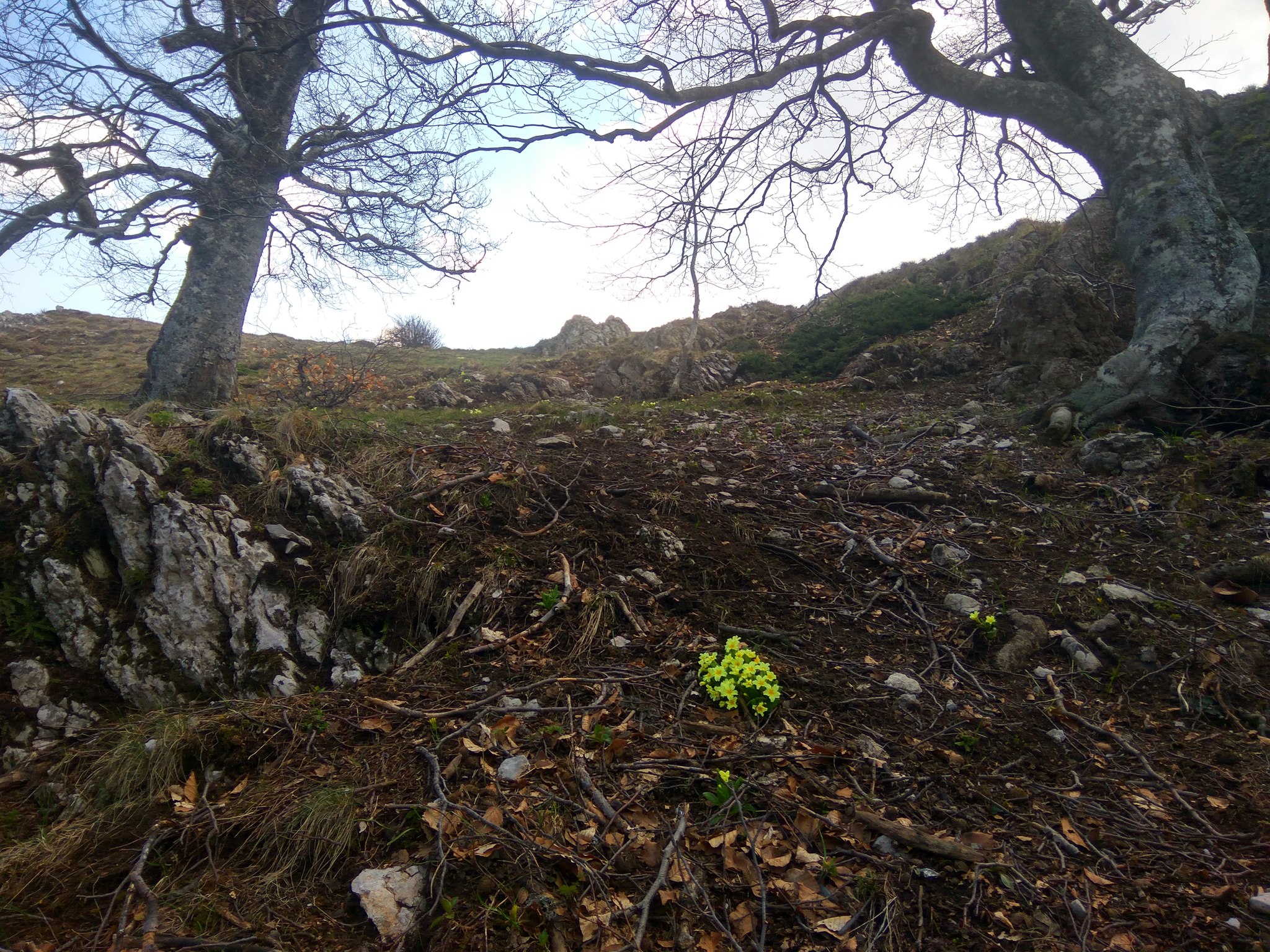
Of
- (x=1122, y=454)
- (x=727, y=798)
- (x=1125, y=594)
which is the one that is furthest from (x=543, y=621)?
(x=1122, y=454)

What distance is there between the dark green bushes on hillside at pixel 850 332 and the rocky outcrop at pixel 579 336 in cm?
661

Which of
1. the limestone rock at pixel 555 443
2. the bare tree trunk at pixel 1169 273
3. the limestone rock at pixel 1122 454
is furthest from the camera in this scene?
the limestone rock at pixel 555 443

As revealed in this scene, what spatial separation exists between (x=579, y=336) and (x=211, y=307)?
38.2ft

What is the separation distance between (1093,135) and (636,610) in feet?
19.9

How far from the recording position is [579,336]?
17.5m

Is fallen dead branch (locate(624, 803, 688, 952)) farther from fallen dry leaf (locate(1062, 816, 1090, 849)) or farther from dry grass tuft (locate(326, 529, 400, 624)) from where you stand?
dry grass tuft (locate(326, 529, 400, 624))

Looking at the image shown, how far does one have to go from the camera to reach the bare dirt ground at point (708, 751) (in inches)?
66.9

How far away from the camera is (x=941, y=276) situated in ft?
42.0

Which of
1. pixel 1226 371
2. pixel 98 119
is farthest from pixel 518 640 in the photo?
pixel 98 119

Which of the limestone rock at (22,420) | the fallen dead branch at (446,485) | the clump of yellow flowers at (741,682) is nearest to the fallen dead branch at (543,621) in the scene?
the clump of yellow flowers at (741,682)

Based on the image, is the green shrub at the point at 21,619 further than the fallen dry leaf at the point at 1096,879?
Yes

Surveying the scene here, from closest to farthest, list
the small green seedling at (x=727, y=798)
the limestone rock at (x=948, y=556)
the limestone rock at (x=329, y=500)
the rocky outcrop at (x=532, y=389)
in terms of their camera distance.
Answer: the small green seedling at (x=727, y=798), the limestone rock at (x=329, y=500), the limestone rock at (x=948, y=556), the rocky outcrop at (x=532, y=389)

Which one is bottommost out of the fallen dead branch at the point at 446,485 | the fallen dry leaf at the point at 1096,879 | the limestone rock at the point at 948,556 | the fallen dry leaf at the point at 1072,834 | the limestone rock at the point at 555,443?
the fallen dry leaf at the point at 1096,879

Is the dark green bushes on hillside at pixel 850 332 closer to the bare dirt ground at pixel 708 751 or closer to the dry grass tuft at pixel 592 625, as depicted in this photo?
the bare dirt ground at pixel 708 751
